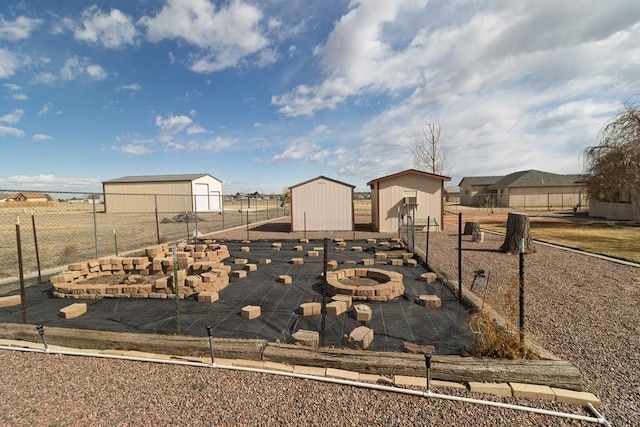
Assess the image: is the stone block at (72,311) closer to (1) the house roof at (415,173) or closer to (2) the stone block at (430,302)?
(2) the stone block at (430,302)

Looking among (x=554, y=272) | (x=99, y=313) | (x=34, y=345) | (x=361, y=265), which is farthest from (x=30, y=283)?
(x=554, y=272)

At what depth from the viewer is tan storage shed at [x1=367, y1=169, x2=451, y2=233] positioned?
15773mm

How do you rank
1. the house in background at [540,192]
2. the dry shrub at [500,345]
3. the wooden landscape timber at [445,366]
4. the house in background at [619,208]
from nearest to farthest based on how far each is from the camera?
the wooden landscape timber at [445,366]
the dry shrub at [500,345]
the house in background at [619,208]
the house in background at [540,192]

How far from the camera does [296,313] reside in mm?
4953

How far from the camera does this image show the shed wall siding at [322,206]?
54.0 ft

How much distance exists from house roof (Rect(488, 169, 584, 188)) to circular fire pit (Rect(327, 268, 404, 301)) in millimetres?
38689

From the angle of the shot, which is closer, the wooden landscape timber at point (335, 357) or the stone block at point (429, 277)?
the wooden landscape timber at point (335, 357)

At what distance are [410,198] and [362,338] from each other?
42.7 ft

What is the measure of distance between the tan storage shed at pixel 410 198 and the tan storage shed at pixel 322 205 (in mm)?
1647

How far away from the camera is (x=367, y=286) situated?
6121 millimetres

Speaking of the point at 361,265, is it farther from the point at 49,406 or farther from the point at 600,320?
the point at 49,406

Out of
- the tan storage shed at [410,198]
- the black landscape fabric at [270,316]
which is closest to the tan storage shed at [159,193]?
the tan storage shed at [410,198]

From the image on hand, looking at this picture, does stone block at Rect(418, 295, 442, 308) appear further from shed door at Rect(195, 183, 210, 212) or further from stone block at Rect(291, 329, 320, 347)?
shed door at Rect(195, 183, 210, 212)

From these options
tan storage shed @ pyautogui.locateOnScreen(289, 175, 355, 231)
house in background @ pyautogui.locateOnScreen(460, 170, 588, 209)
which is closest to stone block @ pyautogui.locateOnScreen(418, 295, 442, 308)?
tan storage shed @ pyautogui.locateOnScreen(289, 175, 355, 231)
